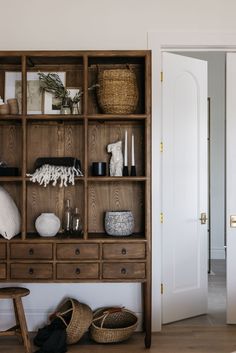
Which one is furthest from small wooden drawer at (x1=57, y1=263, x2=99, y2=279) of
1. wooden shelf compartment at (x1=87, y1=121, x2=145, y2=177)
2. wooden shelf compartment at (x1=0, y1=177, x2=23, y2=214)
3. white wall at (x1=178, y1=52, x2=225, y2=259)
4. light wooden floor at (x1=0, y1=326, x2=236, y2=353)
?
white wall at (x1=178, y1=52, x2=225, y2=259)

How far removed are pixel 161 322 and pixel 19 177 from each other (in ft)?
5.76

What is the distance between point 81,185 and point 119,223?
0.51 metres

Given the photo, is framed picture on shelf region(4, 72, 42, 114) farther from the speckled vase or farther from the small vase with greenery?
the speckled vase

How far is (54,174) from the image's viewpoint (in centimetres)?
335

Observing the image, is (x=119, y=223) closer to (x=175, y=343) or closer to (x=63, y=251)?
(x=63, y=251)

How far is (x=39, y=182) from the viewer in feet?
10.9

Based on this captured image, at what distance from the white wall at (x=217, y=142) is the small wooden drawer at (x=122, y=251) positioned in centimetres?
360

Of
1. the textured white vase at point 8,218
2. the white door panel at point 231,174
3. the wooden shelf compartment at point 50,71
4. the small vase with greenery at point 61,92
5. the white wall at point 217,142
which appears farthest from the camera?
the white wall at point 217,142

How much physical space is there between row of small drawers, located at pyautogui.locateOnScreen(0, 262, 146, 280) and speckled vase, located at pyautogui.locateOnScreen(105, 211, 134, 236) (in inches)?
10.1

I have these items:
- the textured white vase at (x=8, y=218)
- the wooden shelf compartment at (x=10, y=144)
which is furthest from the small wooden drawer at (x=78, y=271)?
the wooden shelf compartment at (x=10, y=144)

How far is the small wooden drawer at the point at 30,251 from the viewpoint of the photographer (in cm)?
327

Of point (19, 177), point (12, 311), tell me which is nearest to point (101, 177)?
point (19, 177)

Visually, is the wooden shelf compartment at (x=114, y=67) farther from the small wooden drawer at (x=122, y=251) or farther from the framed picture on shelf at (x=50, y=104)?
the small wooden drawer at (x=122, y=251)

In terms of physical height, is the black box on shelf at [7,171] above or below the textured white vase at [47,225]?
above
